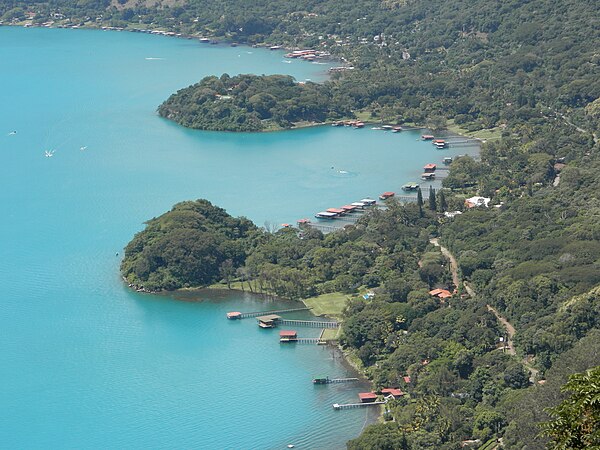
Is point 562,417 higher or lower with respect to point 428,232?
higher

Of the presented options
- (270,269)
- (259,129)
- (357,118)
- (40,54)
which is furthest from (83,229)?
(40,54)

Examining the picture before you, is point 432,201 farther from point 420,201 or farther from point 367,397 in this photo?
point 367,397

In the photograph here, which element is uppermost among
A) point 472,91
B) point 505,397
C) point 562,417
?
point 562,417

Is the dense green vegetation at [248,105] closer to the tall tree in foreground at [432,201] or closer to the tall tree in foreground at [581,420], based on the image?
the tall tree in foreground at [432,201]

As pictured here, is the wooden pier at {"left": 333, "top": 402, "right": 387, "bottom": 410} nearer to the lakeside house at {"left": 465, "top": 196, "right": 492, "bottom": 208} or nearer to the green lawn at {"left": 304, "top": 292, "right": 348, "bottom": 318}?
the green lawn at {"left": 304, "top": 292, "right": 348, "bottom": 318}

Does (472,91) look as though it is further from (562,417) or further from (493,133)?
(562,417)
